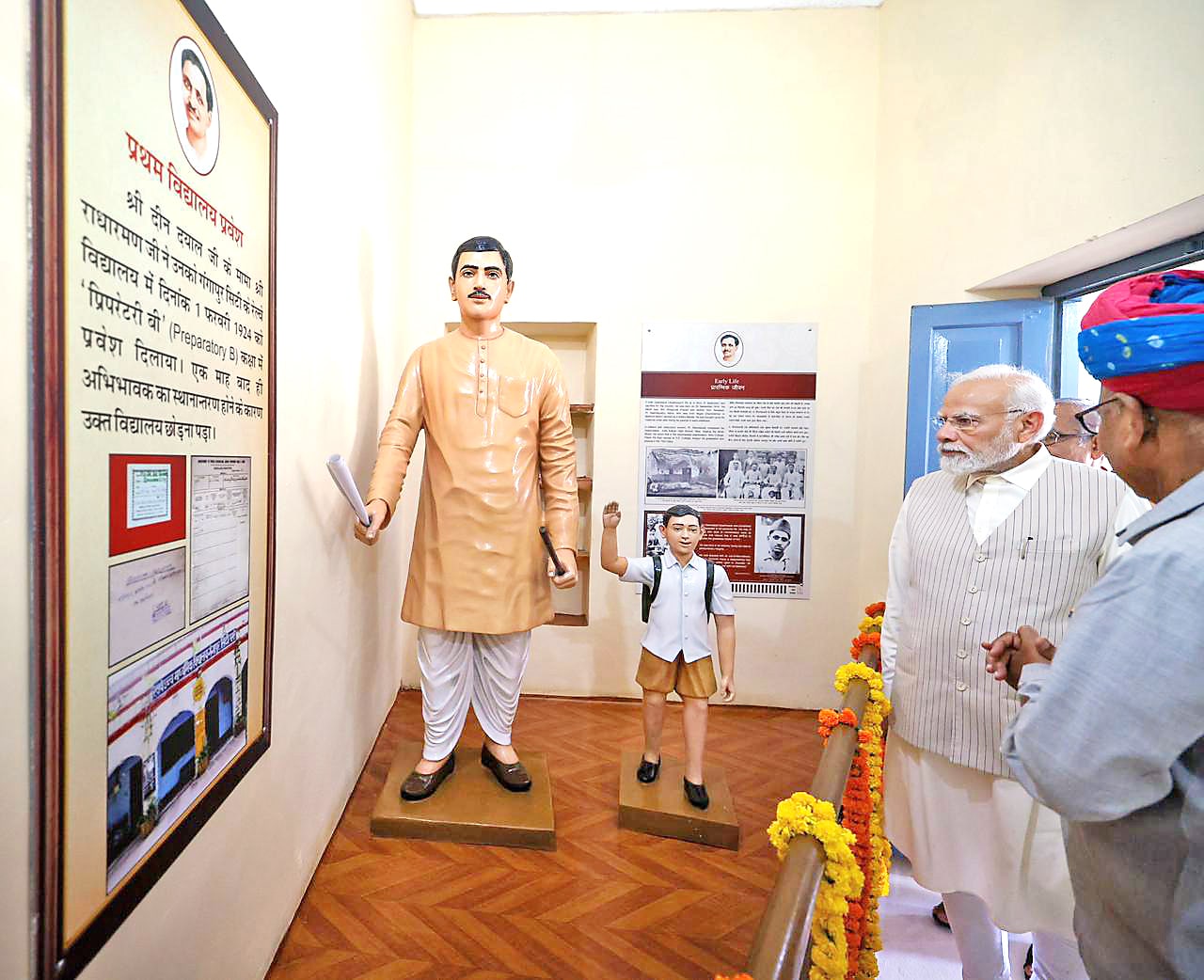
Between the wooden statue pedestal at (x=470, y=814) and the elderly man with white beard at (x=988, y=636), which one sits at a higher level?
the elderly man with white beard at (x=988, y=636)

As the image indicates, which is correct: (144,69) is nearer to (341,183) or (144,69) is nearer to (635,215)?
(341,183)

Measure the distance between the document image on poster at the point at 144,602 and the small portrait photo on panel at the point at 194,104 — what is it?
2.48 feet

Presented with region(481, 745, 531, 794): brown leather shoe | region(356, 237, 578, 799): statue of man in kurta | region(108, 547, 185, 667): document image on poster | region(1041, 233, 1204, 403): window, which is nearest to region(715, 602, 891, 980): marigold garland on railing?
region(108, 547, 185, 667): document image on poster

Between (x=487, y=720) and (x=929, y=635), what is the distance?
1705 mm

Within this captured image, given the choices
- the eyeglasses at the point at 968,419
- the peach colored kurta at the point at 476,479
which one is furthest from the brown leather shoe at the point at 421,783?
the eyeglasses at the point at 968,419

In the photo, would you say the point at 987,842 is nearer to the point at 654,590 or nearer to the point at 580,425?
the point at 654,590

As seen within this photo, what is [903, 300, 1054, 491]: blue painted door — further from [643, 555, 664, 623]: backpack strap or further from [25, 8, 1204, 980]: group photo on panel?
[643, 555, 664, 623]: backpack strap

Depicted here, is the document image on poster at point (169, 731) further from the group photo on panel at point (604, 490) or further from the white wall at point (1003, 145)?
the white wall at point (1003, 145)

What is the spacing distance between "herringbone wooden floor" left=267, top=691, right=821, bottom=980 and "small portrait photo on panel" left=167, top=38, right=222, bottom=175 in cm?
200

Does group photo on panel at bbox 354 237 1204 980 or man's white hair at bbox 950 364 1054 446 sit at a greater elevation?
man's white hair at bbox 950 364 1054 446

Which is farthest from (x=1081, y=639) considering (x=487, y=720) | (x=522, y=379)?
(x=487, y=720)

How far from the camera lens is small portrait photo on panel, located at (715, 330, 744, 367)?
388 cm

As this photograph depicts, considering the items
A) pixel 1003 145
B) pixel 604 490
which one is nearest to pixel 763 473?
pixel 604 490

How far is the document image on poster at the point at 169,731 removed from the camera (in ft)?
3.54
